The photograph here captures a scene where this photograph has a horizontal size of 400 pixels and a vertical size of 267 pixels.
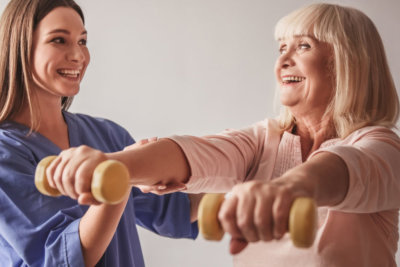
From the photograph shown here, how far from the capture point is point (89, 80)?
5.27 ft

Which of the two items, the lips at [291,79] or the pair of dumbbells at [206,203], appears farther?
the lips at [291,79]

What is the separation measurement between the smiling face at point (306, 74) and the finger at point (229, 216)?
30 cm

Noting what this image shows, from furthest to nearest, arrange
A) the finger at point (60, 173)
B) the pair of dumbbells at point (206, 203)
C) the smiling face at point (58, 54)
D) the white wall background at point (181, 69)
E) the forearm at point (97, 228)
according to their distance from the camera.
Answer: the white wall background at point (181, 69) < the smiling face at point (58, 54) < the forearm at point (97, 228) < the finger at point (60, 173) < the pair of dumbbells at point (206, 203)

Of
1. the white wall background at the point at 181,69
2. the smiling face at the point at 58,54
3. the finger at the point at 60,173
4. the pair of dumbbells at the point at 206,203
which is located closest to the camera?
the pair of dumbbells at the point at 206,203

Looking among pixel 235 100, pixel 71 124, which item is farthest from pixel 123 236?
pixel 235 100

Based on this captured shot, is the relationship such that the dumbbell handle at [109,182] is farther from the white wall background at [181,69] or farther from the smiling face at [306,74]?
the white wall background at [181,69]

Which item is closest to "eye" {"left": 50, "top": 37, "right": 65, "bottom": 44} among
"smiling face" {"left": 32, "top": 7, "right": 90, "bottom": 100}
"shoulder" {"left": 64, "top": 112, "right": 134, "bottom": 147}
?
"smiling face" {"left": 32, "top": 7, "right": 90, "bottom": 100}

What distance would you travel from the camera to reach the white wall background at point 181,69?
145cm

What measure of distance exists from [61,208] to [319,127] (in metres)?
0.50

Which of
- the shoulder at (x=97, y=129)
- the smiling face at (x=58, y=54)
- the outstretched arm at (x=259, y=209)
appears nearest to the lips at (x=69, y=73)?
the smiling face at (x=58, y=54)

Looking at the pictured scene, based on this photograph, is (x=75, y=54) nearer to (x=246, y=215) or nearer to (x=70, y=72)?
(x=70, y=72)

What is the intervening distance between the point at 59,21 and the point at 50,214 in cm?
38

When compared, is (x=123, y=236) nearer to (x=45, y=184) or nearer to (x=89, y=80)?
(x=45, y=184)

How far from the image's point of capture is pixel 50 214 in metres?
0.91
